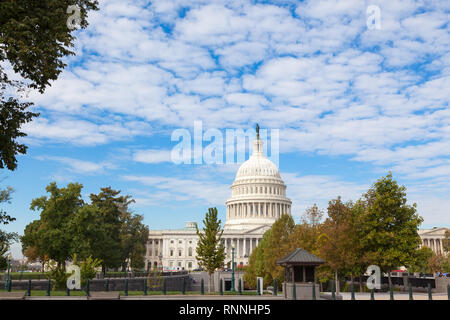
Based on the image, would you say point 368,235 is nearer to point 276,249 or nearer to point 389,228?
point 389,228

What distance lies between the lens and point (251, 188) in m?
168

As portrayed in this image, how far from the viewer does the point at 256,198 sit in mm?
164750

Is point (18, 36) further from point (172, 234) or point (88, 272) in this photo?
point (172, 234)

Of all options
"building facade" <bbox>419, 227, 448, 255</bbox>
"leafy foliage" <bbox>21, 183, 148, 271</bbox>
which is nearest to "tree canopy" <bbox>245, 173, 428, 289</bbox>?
"leafy foliage" <bbox>21, 183, 148, 271</bbox>

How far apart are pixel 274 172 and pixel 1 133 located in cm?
15633

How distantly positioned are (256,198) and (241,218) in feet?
33.1

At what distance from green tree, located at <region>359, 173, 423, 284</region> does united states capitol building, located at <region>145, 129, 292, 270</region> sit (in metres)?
110

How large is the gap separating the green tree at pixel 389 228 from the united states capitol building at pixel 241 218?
11030cm

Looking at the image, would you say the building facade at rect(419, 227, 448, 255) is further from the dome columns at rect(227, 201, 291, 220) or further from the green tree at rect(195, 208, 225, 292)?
the green tree at rect(195, 208, 225, 292)

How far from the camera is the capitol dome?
164625 mm

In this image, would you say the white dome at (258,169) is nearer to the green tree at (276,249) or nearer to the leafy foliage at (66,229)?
the green tree at (276,249)

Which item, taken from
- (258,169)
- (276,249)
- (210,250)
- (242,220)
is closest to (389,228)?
(276,249)
